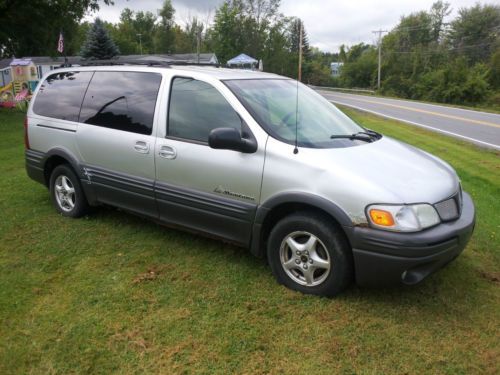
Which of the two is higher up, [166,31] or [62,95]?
[166,31]

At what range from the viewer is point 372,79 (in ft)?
203

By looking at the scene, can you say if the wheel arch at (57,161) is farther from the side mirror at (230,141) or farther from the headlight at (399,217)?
the headlight at (399,217)

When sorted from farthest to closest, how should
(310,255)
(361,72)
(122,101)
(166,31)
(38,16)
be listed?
(166,31) → (361,72) → (38,16) → (122,101) → (310,255)

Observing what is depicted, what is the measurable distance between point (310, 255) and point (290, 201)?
449 mm

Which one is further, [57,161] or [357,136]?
[57,161]

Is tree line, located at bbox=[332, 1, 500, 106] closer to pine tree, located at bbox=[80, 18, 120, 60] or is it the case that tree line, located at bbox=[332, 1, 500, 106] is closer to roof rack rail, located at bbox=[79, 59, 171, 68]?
pine tree, located at bbox=[80, 18, 120, 60]

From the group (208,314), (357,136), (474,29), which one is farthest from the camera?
(474,29)

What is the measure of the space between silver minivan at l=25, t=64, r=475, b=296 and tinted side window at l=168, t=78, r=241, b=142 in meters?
0.01

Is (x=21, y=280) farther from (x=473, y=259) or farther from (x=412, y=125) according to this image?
(x=412, y=125)

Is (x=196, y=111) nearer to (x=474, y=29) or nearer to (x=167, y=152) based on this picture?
(x=167, y=152)

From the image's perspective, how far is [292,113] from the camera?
3.98 m

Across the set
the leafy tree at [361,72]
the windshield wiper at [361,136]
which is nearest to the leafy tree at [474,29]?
the leafy tree at [361,72]

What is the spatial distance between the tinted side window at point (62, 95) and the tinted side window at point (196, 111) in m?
1.41

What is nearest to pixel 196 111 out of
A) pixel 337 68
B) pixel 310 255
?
pixel 310 255
